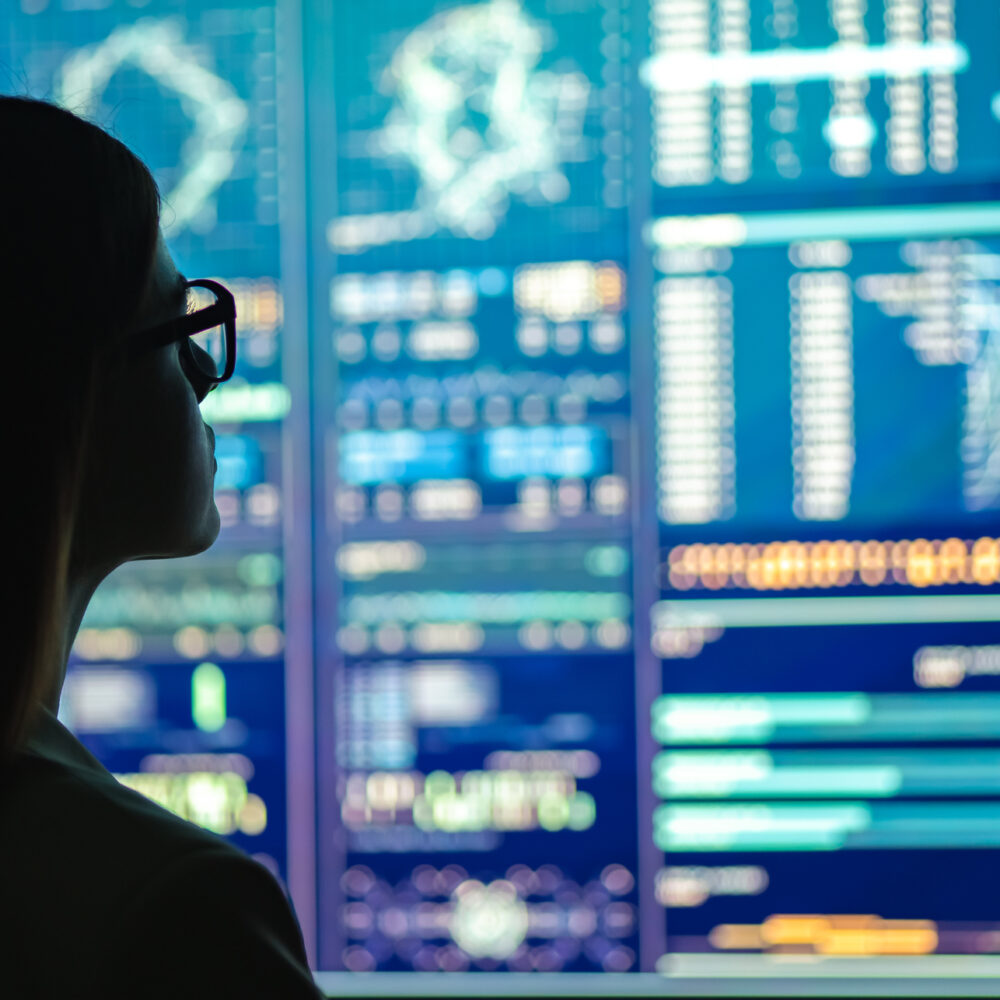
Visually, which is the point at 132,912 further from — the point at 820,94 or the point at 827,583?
the point at 820,94

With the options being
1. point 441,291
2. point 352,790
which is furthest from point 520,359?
point 352,790

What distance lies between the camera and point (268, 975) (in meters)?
0.41

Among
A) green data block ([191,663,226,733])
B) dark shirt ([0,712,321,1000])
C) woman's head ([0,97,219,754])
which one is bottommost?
green data block ([191,663,226,733])

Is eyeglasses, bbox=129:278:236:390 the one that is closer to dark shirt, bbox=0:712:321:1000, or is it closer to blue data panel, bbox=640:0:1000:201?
dark shirt, bbox=0:712:321:1000

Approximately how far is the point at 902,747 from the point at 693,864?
28cm

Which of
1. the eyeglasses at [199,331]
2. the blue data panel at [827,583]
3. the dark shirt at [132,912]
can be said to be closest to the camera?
the dark shirt at [132,912]

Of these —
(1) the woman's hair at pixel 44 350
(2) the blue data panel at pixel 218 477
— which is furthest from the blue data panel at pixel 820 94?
(1) the woman's hair at pixel 44 350

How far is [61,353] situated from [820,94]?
1.03 meters

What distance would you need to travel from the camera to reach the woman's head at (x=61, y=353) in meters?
0.48

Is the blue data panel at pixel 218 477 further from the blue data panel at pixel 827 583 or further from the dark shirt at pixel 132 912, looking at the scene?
the dark shirt at pixel 132 912

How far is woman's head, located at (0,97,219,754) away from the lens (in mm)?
481

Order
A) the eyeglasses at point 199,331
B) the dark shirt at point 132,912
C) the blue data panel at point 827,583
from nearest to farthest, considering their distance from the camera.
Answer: the dark shirt at point 132,912 < the eyeglasses at point 199,331 < the blue data panel at point 827,583

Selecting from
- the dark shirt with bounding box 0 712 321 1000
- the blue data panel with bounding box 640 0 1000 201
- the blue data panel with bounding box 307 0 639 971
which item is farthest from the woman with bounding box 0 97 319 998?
the blue data panel with bounding box 640 0 1000 201

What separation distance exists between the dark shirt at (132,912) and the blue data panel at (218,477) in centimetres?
88
